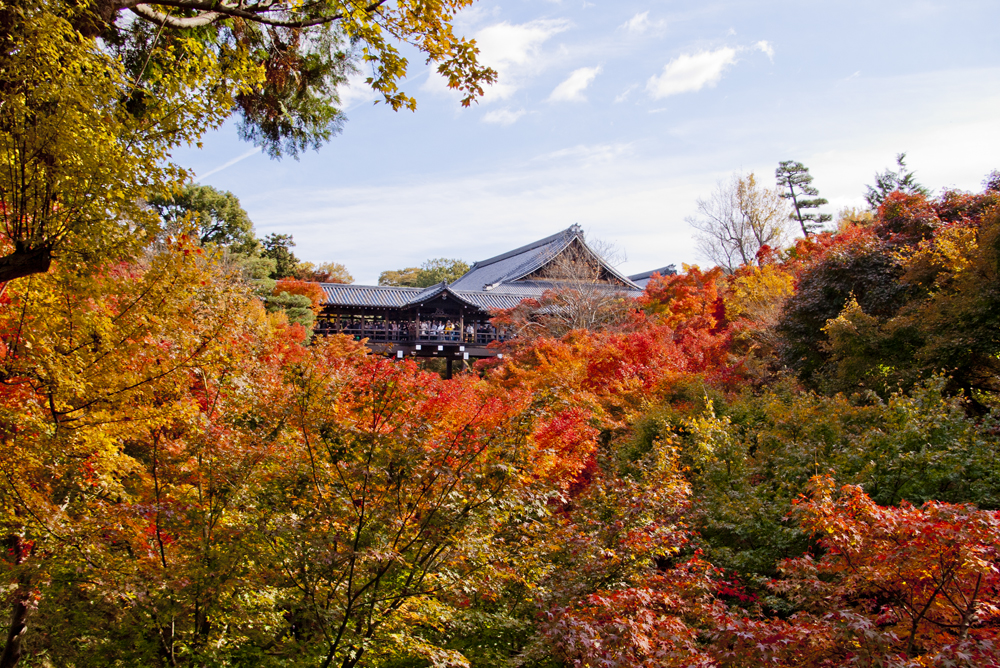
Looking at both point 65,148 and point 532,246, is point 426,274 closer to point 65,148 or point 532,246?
point 532,246

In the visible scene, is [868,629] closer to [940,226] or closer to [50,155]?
[50,155]

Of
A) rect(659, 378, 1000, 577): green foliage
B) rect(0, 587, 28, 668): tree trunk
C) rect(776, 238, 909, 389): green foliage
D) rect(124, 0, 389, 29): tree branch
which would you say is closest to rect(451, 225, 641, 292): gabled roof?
rect(776, 238, 909, 389): green foliage

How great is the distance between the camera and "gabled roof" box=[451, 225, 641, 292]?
31250 mm

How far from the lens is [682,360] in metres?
13.3

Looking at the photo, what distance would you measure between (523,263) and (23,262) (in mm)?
32908

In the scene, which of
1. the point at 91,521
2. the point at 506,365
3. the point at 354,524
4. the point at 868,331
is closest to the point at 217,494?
the point at 91,521

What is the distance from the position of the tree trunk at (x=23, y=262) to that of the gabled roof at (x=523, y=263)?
89.9 feet

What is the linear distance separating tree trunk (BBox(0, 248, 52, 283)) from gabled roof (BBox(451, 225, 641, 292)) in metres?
27.4

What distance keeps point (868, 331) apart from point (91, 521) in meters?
10.7

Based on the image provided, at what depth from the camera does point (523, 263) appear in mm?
35500

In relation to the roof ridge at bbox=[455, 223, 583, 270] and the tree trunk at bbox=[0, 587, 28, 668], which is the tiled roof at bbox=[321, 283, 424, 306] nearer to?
the roof ridge at bbox=[455, 223, 583, 270]

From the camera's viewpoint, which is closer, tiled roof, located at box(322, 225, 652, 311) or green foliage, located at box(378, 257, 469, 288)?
tiled roof, located at box(322, 225, 652, 311)

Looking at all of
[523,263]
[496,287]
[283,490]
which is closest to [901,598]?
[283,490]

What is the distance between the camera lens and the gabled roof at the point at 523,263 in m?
31.2
